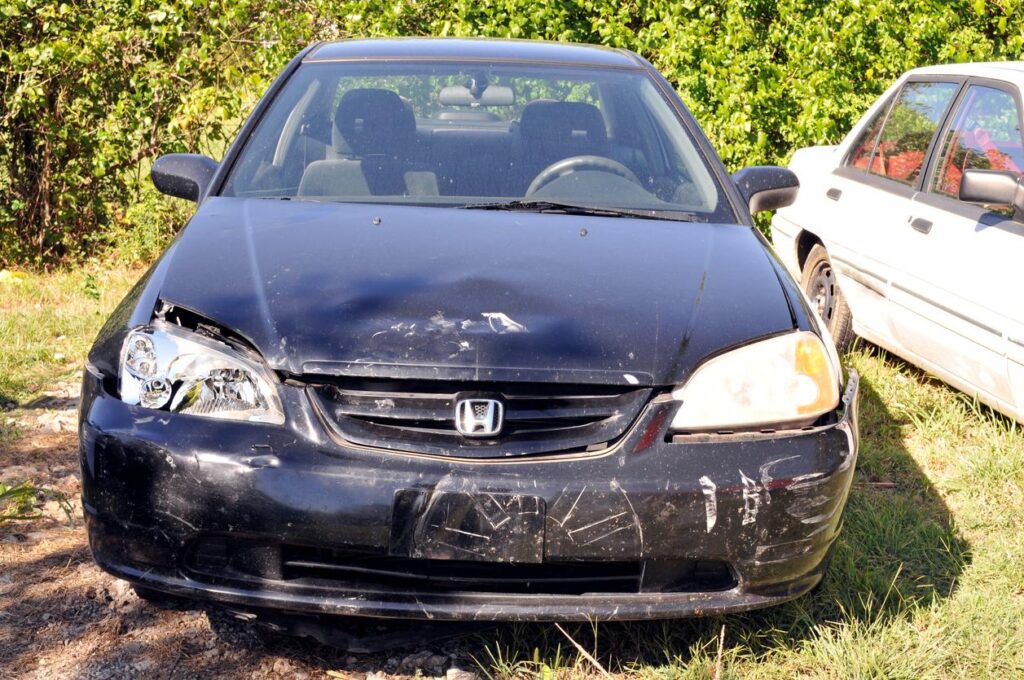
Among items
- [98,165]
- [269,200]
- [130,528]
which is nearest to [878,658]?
[130,528]

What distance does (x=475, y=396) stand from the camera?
2.63 meters

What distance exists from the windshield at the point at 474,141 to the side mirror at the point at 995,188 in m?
1.16

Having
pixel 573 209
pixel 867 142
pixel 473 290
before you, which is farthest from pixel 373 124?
pixel 867 142

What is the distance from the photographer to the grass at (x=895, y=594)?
2949 millimetres

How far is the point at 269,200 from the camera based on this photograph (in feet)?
11.9

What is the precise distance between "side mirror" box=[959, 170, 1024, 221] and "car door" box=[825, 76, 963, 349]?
27.0 inches

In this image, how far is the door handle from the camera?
16.3 feet

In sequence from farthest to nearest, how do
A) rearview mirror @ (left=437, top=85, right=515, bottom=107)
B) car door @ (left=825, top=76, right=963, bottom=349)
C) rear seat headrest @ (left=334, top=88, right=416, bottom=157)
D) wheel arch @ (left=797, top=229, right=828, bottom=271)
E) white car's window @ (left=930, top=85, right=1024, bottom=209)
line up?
wheel arch @ (left=797, top=229, right=828, bottom=271) < car door @ (left=825, top=76, right=963, bottom=349) < white car's window @ (left=930, top=85, right=1024, bottom=209) < rearview mirror @ (left=437, top=85, right=515, bottom=107) < rear seat headrest @ (left=334, top=88, right=416, bottom=157)

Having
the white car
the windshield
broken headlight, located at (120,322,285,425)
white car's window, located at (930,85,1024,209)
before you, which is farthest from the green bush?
broken headlight, located at (120,322,285,425)

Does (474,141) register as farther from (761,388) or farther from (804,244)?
(804,244)

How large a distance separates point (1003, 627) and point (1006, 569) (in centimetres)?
43

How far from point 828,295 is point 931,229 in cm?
111

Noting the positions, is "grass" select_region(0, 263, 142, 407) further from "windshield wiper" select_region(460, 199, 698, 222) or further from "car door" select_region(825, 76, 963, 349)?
"car door" select_region(825, 76, 963, 349)

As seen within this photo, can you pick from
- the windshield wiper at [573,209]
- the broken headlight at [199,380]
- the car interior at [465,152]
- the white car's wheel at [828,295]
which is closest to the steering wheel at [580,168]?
the car interior at [465,152]
